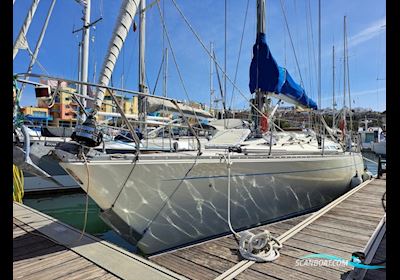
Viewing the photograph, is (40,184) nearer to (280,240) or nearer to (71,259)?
(71,259)

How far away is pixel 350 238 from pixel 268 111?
12.4 feet

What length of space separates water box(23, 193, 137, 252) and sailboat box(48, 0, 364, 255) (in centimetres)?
137

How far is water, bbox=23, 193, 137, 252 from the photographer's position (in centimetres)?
554

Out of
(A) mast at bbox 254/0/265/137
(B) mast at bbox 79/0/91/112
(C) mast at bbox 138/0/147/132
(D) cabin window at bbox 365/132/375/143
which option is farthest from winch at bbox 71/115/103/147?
(D) cabin window at bbox 365/132/375/143

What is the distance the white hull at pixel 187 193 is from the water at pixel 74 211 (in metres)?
1.31

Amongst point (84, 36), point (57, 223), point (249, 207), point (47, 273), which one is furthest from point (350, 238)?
point (84, 36)

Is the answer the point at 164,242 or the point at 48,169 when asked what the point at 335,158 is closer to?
the point at 164,242

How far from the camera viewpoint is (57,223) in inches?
148

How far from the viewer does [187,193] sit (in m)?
3.74

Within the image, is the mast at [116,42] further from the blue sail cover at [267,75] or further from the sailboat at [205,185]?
the blue sail cover at [267,75]

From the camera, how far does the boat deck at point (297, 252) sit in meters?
2.62

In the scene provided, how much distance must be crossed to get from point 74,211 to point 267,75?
5.90m

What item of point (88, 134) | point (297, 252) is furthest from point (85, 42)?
point (297, 252)

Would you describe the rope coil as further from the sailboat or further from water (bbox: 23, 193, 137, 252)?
water (bbox: 23, 193, 137, 252)
